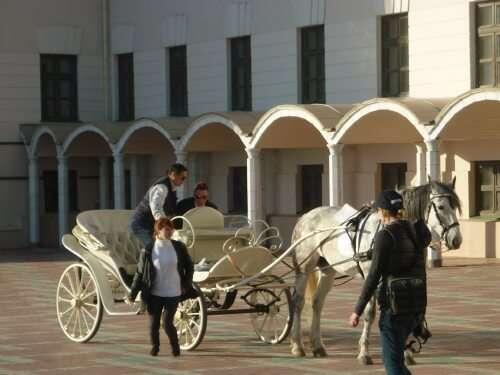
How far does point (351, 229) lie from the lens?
1377cm

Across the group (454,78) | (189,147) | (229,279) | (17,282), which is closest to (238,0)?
(189,147)

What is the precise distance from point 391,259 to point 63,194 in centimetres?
2689

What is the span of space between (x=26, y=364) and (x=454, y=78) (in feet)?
53.2

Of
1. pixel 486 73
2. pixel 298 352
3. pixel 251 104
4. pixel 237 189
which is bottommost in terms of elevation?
pixel 298 352

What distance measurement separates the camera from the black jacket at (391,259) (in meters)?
10.3

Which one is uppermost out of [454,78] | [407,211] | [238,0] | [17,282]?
[238,0]

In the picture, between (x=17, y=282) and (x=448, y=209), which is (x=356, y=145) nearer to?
(x=17, y=282)

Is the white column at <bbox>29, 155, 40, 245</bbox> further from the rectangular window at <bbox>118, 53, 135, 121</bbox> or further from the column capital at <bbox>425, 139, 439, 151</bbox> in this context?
the column capital at <bbox>425, 139, 439, 151</bbox>

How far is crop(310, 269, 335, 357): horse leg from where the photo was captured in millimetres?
14055

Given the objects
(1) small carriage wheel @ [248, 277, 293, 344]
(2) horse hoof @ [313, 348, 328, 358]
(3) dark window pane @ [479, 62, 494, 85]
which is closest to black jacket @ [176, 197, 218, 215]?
(1) small carriage wheel @ [248, 277, 293, 344]

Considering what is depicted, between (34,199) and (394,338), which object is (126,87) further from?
(394,338)

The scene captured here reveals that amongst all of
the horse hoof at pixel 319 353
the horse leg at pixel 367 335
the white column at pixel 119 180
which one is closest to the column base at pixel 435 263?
the white column at pixel 119 180

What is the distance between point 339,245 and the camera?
1398 cm

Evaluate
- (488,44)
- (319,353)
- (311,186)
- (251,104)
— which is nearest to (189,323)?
(319,353)
